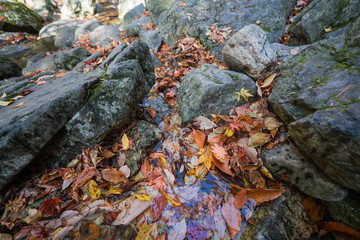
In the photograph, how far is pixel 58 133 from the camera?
2070 millimetres

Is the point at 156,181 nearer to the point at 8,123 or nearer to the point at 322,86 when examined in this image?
the point at 8,123

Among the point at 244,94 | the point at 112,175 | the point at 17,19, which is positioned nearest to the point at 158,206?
the point at 112,175

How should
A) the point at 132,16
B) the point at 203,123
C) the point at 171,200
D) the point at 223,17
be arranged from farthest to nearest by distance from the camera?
the point at 132,16, the point at 223,17, the point at 203,123, the point at 171,200

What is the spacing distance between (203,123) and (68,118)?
212cm

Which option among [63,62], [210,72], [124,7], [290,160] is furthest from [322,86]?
[124,7]

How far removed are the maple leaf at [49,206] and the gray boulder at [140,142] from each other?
96 centimetres

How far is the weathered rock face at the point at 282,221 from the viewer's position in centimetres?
169

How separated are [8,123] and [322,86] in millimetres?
3857

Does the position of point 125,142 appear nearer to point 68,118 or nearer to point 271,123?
point 68,118

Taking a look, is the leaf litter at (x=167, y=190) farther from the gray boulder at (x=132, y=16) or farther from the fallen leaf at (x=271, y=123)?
the gray boulder at (x=132, y=16)

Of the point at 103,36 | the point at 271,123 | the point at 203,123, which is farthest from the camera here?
the point at 103,36

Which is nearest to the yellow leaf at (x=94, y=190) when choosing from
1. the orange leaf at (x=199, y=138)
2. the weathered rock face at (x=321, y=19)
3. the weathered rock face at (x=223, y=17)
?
the orange leaf at (x=199, y=138)

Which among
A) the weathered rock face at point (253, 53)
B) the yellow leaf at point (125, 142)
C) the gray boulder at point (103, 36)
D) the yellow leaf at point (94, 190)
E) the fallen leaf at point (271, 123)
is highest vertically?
the gray boulder at point (103, 36)

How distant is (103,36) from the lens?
818cm
